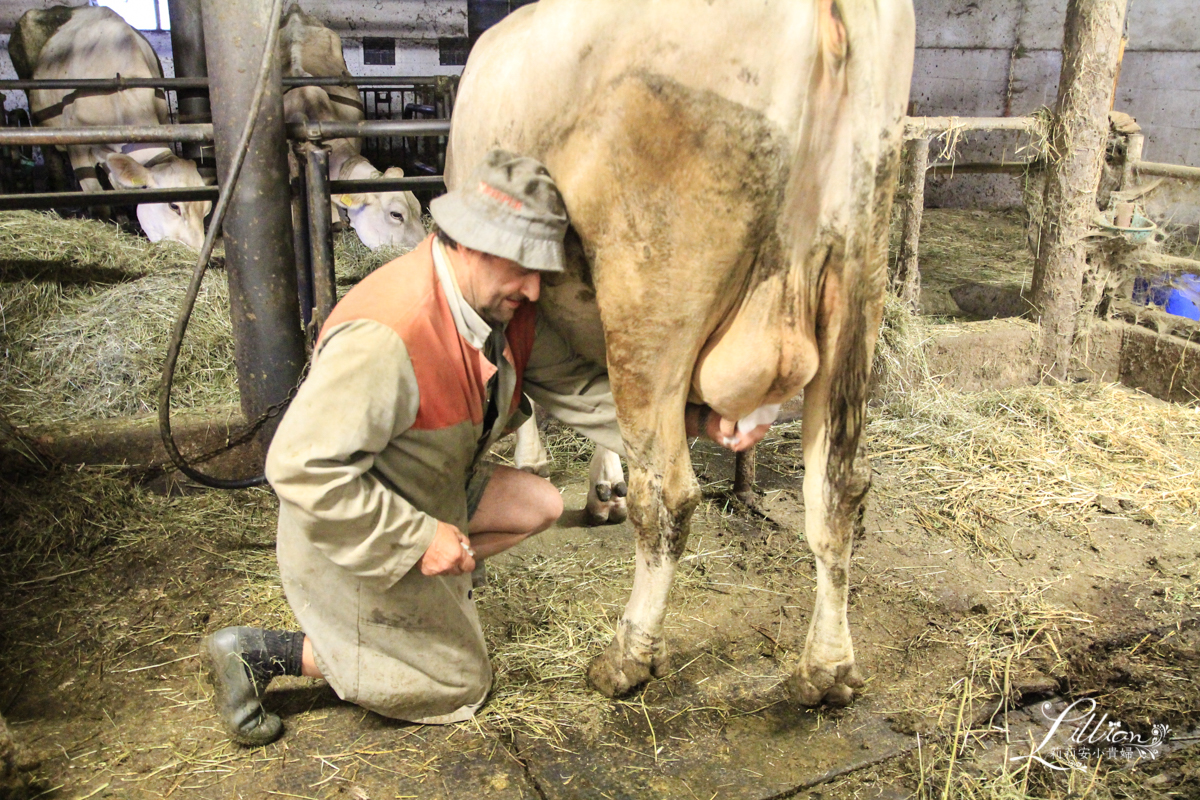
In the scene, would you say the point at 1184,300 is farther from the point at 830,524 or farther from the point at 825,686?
the point at 825,686

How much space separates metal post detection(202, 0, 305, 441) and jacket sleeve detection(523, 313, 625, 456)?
123cm

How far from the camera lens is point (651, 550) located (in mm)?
2768

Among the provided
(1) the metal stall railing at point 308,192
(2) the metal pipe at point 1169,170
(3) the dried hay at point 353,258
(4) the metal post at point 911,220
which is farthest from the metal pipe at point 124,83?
(2) the metal pipe at point 1169,170

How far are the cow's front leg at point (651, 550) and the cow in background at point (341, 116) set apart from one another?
4.21 metres

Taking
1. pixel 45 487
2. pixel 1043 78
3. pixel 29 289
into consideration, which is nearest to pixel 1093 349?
pixel 45 487

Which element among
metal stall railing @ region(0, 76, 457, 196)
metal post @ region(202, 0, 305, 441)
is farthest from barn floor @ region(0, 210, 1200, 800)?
metal stall railing @ region(0, 76, 457, 196)

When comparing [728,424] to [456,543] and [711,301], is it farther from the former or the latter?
[456,543]

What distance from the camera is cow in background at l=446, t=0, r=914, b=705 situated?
226cm

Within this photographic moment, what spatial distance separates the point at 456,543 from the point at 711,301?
0.90 m

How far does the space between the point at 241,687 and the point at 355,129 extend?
2.20m

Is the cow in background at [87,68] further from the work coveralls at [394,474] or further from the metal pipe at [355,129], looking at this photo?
the work coveralls at [394,474]

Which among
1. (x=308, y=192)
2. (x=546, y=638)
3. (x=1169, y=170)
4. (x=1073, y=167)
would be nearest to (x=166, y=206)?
(x=308, y=192)

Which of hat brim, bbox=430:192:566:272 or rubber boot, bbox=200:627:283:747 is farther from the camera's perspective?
rubber boot, bbox=200:627:283:747

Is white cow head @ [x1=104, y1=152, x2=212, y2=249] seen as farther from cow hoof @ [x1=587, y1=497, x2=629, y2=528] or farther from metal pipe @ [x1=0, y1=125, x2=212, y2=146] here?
cow hoof @ [x1=587, y1=497, x2=629, y2=528]
